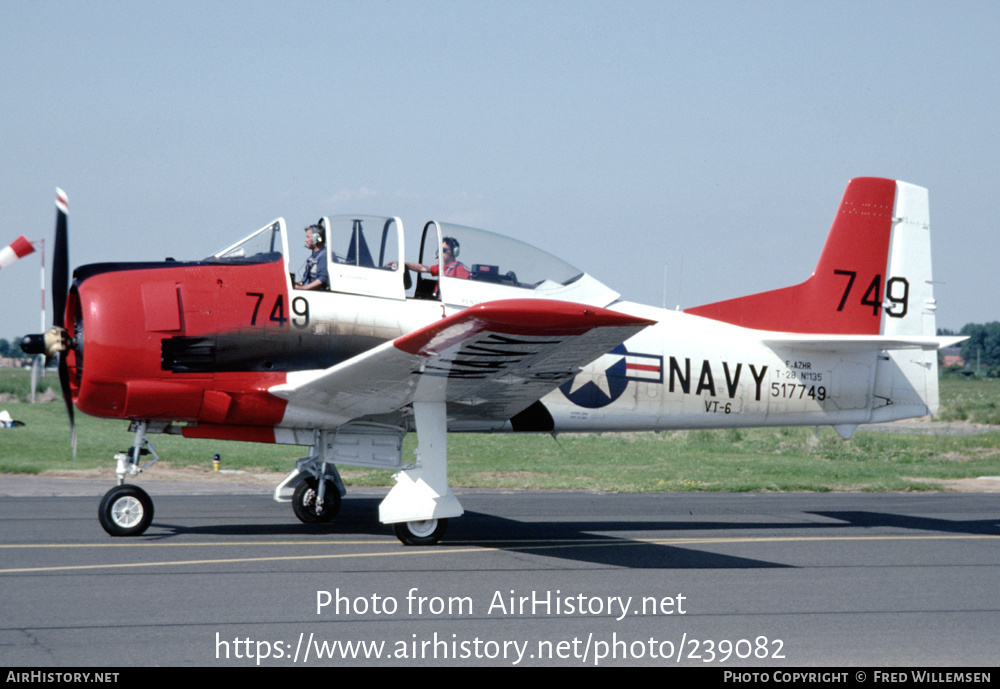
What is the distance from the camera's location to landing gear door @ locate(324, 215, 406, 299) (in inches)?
352

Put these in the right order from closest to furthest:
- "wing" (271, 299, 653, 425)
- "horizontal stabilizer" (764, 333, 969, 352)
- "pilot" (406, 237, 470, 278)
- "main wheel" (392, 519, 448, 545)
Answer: "wing" (271, 299, 653, 425) → "main wheel" (392, 519, 448, 545) → "pilot" (406, 237, 470, 278) → "horizontal stabilizer" (764, 333, 969, 352)

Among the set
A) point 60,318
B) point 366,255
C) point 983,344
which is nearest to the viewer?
point 60,318

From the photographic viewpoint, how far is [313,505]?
10109 millimetres

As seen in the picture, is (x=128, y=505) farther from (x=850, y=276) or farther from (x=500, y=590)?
(x=850, y=276)

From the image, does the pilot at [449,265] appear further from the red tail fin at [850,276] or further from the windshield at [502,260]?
the red tail fin at [850,276]

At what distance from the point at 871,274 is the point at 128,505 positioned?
917 centimetres

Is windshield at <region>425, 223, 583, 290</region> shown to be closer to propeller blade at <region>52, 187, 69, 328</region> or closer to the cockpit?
the cockpit

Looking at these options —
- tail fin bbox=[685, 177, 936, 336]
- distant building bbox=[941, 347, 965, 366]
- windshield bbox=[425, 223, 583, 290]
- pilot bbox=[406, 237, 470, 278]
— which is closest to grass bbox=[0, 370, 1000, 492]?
tail fin bbox=[685, 177, 936, 336]

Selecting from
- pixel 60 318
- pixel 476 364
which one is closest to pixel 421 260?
pixel 476 364

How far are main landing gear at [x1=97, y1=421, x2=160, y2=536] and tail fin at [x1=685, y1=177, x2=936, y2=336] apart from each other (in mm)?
7560

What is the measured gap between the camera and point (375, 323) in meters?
8.91
